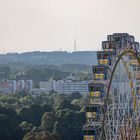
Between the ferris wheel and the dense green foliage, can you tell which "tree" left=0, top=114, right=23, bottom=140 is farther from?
the ferris wheel

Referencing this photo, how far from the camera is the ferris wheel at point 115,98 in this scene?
139 ft

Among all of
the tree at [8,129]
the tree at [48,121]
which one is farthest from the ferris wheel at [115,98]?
the tree at [48,121]

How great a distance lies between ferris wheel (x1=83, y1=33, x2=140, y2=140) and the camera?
42406 mm

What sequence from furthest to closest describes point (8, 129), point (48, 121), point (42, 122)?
point (48, 121) < point (42, 122) < point (8, 129)

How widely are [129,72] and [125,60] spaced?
73.1 inches

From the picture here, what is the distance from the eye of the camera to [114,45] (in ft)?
166

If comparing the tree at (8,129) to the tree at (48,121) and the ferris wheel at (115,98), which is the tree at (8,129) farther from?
the ferris wheel at (115,98)

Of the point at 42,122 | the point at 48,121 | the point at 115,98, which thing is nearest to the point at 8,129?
the point at 42,122

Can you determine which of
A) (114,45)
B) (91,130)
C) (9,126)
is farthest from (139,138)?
(9,126)

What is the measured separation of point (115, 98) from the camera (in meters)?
49.3

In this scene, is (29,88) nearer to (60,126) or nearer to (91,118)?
(60,126)

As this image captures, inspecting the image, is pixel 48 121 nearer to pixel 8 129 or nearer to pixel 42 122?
pixel 42 122

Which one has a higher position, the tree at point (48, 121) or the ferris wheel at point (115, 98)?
the ferris wheel at point (115, 98)

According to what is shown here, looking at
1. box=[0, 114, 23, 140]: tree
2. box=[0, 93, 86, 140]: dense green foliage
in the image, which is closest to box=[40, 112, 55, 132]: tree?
box=[0, 93, 86, 140]: dense green foliage
